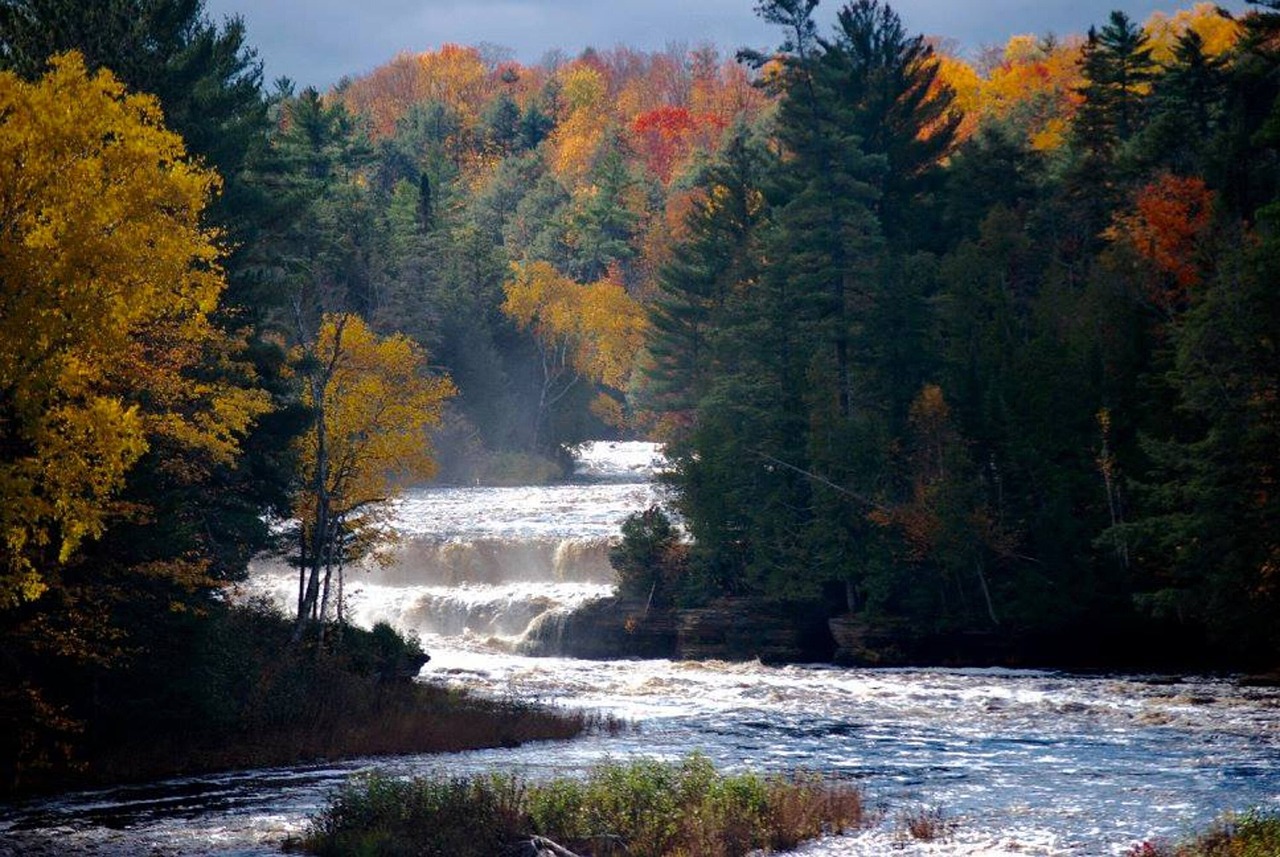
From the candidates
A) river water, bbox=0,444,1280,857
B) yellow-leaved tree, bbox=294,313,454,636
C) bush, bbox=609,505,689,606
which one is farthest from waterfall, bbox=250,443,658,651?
yellow-leaved tree, bbox=294,313,454,636

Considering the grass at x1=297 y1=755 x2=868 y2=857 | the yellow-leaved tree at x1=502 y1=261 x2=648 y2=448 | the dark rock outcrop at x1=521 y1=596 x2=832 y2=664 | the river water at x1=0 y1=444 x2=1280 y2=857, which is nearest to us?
the grass at x1=297 y1=755 x2=868 y2=857

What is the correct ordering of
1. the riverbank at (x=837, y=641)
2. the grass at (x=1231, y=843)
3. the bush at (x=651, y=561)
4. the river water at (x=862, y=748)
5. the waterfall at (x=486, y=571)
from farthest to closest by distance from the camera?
1. the waterfall at (x=486, y=571)
2. the bush at (x=651, y=561)
3. the riverbank at (x=837, y=641)
4. the river water at (x=862, y=748)
5. the grass at (x=1231, y=843)

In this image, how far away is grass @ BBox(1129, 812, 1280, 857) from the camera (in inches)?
696

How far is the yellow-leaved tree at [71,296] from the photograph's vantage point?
22375 millimetres

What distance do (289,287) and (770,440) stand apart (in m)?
23.7

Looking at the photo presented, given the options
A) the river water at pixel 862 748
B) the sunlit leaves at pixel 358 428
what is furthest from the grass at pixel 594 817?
the sunlit leaves at pixel 358 428

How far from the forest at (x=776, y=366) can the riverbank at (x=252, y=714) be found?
0.21 metres

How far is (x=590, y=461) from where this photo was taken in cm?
11325

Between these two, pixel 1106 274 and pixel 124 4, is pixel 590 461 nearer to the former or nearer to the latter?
pixel 1106 274

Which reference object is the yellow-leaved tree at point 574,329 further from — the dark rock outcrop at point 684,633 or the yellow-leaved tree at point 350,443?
the yellow-leaved tree at point 350,443

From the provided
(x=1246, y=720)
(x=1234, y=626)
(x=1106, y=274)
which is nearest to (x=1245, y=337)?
(x=1234, y=626)

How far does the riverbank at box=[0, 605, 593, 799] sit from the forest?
Answer: 21 centimetres

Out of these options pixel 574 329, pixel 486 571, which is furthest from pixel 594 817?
pixel 574 329

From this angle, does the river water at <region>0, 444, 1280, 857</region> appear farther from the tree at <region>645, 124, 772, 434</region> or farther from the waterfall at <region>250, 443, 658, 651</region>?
the tree at <region>645, 124, 772, 434</region>
